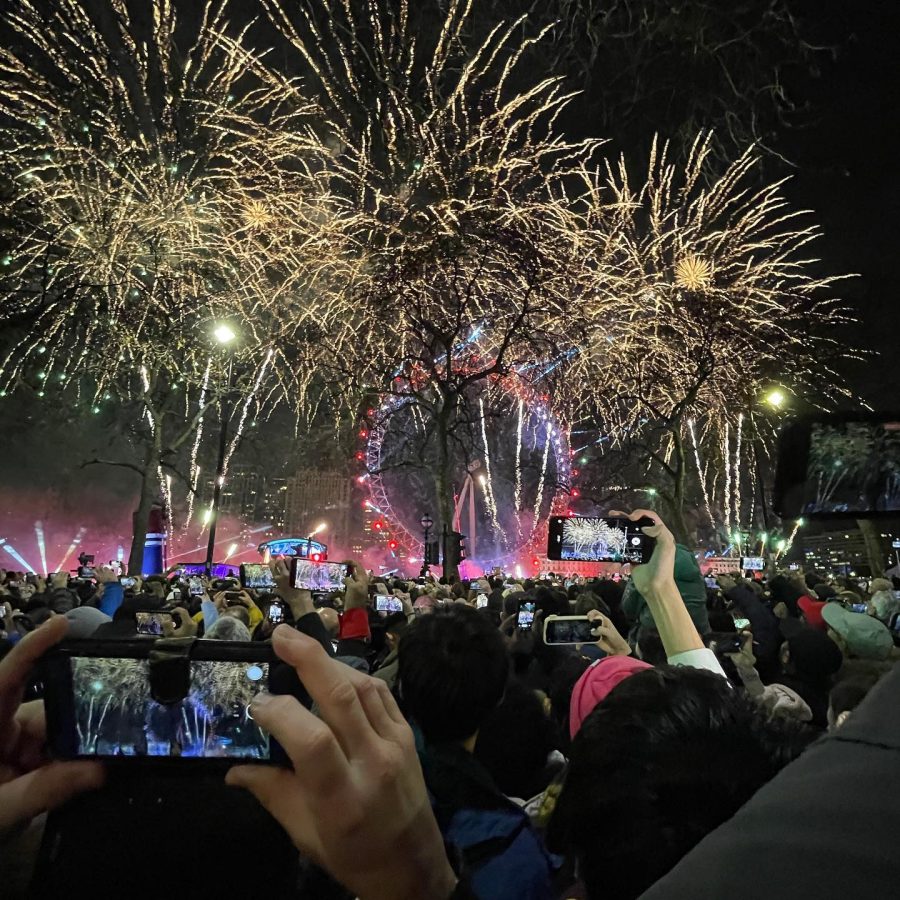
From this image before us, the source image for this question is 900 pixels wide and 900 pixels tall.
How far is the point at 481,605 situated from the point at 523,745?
9716 mm

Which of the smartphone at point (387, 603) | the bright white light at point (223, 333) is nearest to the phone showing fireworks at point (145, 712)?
the smartphone at point (387, 603)

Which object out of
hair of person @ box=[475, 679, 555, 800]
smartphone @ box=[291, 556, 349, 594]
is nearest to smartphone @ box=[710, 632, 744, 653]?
hair of person @ box=[475, 679, 555, 800]

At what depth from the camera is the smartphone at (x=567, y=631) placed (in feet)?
19.7

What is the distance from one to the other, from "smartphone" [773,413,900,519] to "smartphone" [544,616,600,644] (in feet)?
14.9

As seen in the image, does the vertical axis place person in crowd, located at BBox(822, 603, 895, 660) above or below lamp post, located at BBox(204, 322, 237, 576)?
below

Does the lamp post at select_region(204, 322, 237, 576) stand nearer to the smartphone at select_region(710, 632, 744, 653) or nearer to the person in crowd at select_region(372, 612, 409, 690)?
the person in crowd at select_region(372, 612, 409, 690)

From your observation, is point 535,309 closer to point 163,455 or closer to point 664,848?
point 163,455

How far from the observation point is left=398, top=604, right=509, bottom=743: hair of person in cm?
264

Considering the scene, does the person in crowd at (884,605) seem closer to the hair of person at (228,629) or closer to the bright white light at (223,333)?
the hair of person at (228,629)

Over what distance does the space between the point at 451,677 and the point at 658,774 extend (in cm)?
145

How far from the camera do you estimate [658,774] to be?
131 centimetres

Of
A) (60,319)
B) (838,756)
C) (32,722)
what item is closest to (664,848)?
(838,756)

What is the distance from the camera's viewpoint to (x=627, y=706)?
1494 mm

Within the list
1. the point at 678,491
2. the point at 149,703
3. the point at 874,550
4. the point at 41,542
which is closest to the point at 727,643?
the point at 149,703
